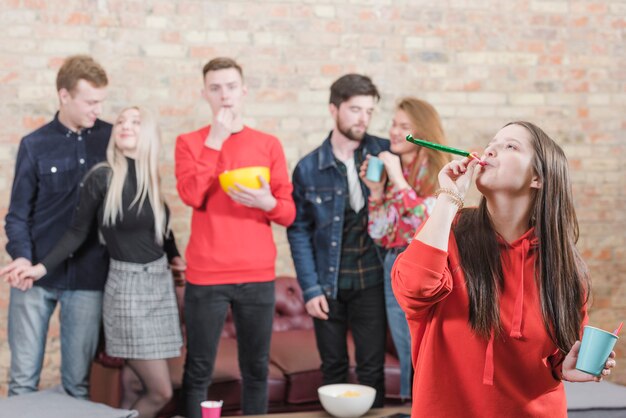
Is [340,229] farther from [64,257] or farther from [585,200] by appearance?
Answer: [585,200]

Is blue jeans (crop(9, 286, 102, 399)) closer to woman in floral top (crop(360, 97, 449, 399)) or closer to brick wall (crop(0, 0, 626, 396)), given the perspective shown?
brick wall (crop(0, 0, 626, 396))

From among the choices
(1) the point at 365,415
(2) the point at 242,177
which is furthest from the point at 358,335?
(2) the point at 242,177

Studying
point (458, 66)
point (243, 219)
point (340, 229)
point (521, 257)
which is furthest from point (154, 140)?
point (458, 66)

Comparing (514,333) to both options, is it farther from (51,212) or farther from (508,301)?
(51,212)

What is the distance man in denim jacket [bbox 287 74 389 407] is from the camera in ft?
10.1

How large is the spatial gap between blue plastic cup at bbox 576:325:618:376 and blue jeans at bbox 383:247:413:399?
1301 mm

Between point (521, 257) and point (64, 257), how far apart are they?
1.82 meters

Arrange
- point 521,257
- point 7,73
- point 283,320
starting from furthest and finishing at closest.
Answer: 1. point 283,320
2. point 7,73
3. point 521,257

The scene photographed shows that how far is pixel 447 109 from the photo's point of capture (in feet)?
14.6

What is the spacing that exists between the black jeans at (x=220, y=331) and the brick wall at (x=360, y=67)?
1.18 meters

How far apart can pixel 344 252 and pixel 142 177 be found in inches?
31.0

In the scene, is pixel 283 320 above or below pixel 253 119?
below

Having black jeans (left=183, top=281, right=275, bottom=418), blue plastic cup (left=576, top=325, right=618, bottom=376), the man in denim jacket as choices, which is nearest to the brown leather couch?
black jeans (left=183, top=281, right=275, bottom=418)

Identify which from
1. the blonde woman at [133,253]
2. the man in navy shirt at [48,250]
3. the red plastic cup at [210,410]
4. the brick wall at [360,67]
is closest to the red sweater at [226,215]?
the blonde woman at [133,253]
